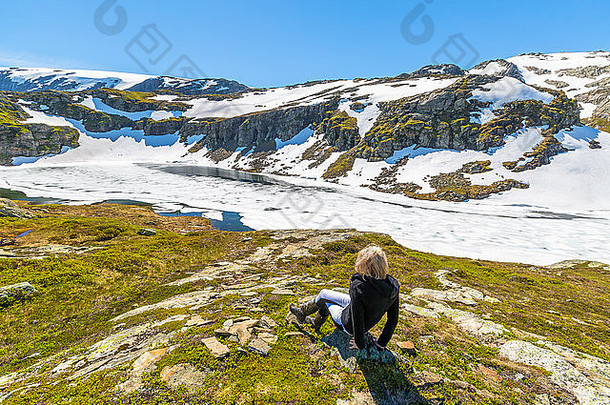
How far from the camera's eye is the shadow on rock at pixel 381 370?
497 centimetres

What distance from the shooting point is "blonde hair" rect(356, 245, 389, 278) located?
4.96 metres

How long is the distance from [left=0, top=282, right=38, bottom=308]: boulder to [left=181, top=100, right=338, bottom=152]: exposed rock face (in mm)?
154347

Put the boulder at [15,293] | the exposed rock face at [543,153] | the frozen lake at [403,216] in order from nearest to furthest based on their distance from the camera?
the boulder at [15,293]
the frozen lake at [403,216]
the exposed rock face at [543,153]

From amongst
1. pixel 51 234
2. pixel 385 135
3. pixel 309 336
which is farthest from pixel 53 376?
pixel 385 135

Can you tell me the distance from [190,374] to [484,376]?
21.1 ft

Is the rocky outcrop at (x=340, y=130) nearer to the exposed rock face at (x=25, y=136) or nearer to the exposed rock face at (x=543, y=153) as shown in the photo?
the exposed rock face at (x=543, y=153)

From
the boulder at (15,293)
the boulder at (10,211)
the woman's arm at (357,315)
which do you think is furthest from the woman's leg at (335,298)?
the boulder at (10,211)

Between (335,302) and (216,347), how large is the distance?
3.00 metres

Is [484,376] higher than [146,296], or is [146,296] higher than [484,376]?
[484,376]

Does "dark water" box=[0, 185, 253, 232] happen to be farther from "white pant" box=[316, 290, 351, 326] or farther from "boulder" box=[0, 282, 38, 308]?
"white pant" box=[316, 290, 351, 326]

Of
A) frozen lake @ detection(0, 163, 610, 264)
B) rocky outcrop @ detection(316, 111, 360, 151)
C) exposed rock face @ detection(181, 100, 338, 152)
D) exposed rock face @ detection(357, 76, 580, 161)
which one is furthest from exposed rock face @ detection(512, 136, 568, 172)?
exposed rock face @ detection(181, 100, 338, 152)

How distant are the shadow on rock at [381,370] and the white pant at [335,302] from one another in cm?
64

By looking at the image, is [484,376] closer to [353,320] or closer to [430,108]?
[353,320]

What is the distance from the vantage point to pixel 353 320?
5285 millimetres
